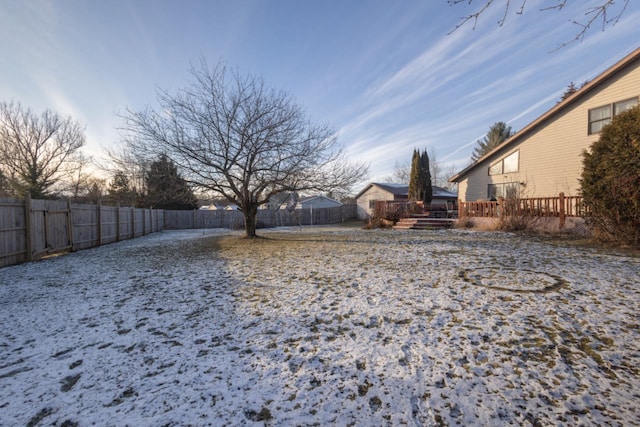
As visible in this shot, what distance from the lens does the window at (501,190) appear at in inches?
534

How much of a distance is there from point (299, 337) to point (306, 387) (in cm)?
74

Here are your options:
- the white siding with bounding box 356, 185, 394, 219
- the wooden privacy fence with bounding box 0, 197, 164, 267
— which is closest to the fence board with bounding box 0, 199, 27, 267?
the wooden privacy fence with bounding box 0, 197, 164, 267

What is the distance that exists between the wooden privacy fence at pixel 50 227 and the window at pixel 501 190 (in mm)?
17662

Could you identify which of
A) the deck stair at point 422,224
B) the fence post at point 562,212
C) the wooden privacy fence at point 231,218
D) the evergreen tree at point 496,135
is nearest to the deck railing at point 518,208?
the fence post at point 562,212

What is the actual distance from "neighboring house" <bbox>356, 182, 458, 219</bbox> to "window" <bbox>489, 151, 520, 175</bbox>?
10.9m

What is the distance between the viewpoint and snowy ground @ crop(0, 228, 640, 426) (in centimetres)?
165

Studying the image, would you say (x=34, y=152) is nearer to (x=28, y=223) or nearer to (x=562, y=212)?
(x=28, y=223)

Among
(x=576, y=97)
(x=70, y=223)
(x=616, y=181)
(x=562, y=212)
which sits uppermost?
(x=576, y=97)

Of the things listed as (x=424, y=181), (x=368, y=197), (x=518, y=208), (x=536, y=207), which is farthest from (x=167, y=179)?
(x=368, y=197)

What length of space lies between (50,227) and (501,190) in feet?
62.7

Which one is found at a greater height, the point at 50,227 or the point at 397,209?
the point at 397,209

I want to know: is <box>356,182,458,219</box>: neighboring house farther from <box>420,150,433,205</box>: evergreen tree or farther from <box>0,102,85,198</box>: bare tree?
<box>0,102,85,198</box>: bare tree

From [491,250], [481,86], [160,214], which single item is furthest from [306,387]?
[160,214]

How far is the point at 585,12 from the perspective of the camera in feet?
9.06
